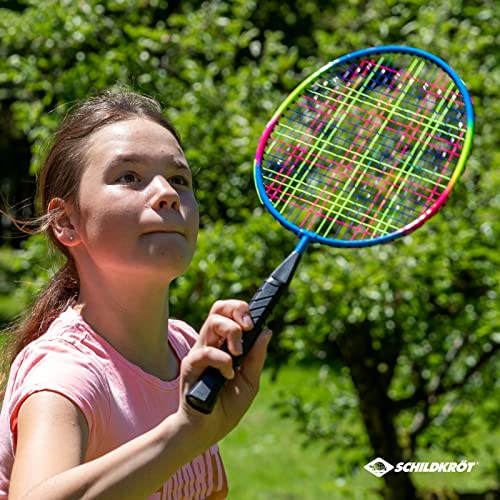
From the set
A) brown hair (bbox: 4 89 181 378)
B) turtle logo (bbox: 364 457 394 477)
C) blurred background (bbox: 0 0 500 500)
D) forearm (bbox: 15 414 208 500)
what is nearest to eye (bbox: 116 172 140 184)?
brown hair (bbox: 4 89 181 378)

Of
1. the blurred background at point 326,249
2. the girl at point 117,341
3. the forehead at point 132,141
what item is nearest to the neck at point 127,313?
the girl at point 117,341

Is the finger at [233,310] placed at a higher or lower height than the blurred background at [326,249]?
higher

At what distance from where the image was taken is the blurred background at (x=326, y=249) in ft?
12.9

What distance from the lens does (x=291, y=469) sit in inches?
244

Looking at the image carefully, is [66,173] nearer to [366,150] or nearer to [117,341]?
[117,341]

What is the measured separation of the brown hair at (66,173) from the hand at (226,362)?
0.50m

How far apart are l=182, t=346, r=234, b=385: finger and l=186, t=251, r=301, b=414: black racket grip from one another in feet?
0.04

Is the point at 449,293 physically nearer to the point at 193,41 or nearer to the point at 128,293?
the point at 193,41

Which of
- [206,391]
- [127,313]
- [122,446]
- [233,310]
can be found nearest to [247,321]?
[233,310]

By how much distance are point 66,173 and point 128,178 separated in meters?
0.19

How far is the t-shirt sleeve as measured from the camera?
5.19ft

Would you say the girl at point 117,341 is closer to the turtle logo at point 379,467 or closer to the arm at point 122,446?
the arm at point 122,446

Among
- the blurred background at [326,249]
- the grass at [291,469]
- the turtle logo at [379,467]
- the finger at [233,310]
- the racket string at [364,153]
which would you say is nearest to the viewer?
the finger at [233,310]

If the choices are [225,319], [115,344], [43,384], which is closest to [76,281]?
[115,344]
